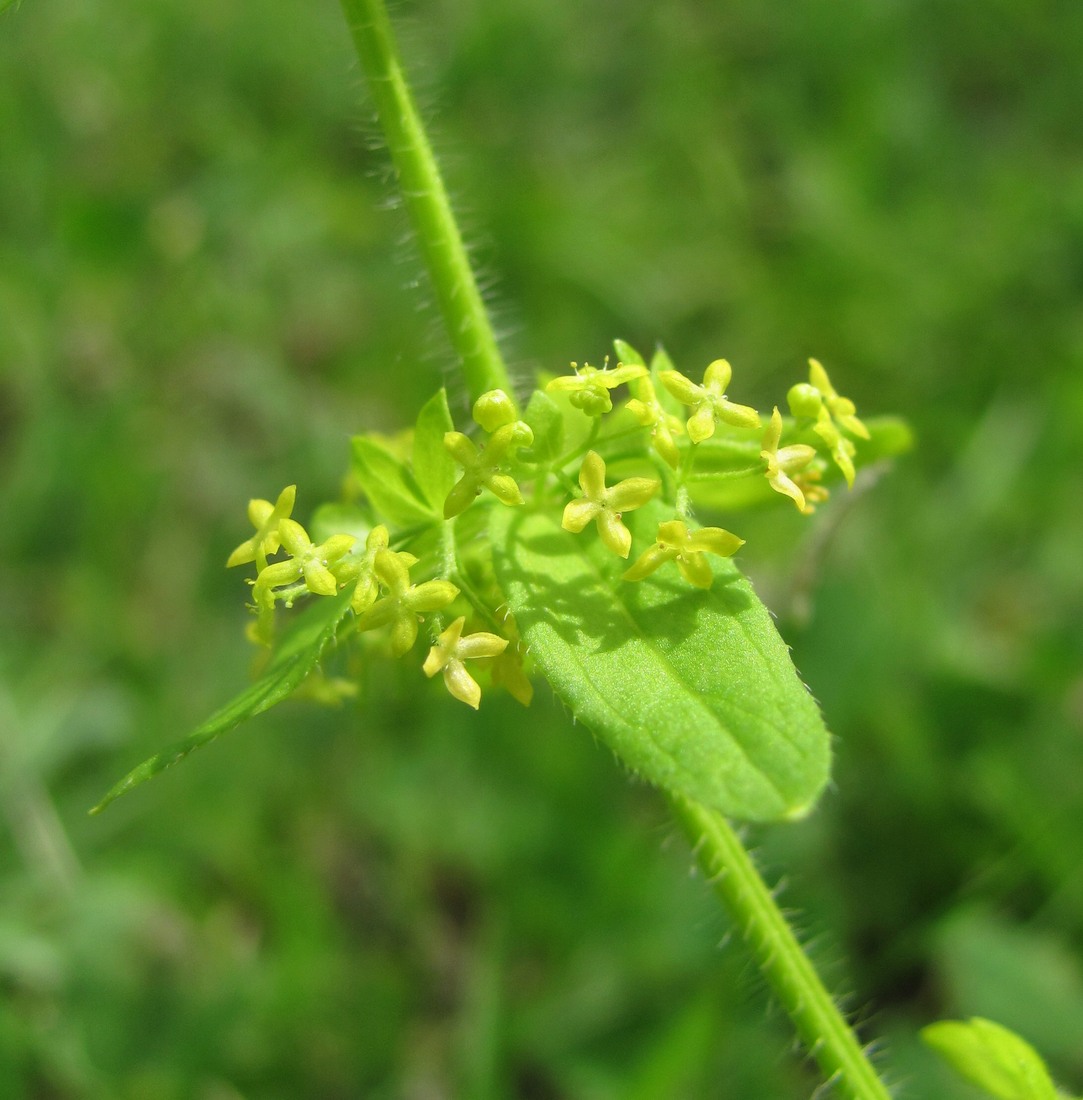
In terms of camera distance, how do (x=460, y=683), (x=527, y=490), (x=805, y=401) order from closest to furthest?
(x=460, y=683) < (x=805, y=401) < (x=527, y=490)

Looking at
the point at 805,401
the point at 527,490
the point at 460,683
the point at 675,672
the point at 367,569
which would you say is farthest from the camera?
the point at 527,490

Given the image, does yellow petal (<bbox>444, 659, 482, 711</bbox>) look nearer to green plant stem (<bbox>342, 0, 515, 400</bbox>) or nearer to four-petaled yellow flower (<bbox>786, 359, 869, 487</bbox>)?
green plant stem (<bbox>342, 0, 515, 400</bbox>)

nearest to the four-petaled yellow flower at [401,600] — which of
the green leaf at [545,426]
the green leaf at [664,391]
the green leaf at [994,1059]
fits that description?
the green leaf at [545,426]

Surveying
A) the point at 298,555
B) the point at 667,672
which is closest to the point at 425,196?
the point at 298,555

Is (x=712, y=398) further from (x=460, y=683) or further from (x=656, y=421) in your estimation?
(x=460, y=683)

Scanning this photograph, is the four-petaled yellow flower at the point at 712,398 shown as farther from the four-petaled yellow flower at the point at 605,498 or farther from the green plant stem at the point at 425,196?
the green plant stem at the point at 425,196

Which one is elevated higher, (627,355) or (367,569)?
(627,355)
